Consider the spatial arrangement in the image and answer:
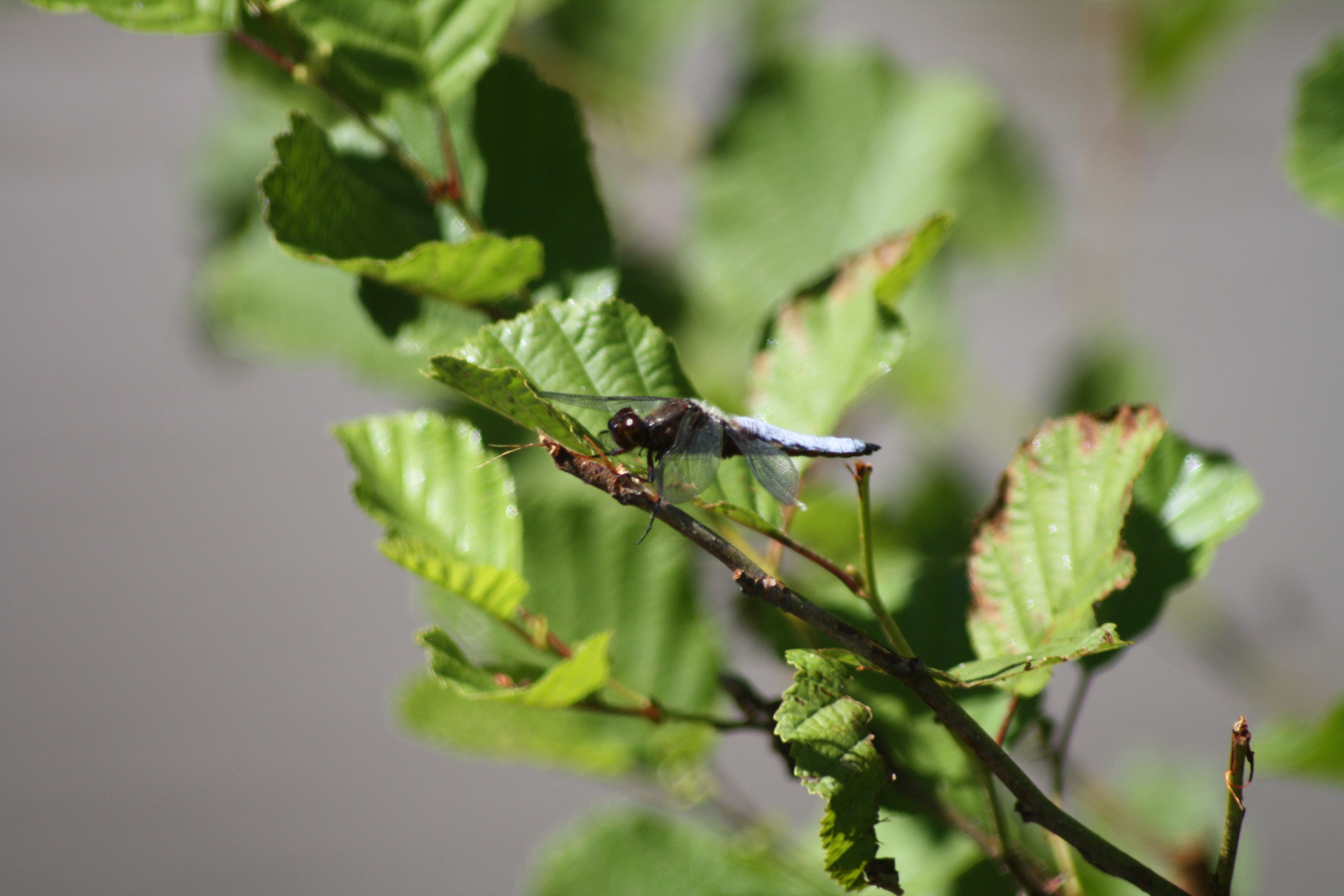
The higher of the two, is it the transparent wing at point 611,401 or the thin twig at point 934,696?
the transparent wing at point 611,401

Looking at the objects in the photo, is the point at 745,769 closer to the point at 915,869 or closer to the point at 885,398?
the point at 885,398

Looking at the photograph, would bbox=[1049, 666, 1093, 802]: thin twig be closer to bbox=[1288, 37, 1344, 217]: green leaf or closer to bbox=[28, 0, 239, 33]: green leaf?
bbox=[1288, 37, 1344, 217]: green leaf

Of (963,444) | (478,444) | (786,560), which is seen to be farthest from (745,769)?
(478,444)

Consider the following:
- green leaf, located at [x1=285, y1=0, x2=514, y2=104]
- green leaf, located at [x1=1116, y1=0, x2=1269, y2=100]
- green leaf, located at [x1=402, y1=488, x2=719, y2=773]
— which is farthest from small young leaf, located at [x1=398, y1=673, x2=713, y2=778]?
green leaf, located at [x1=1116, y1=0, x2=1269, y2=100]

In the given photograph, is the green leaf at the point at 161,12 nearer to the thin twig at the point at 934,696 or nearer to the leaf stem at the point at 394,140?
the leaf stem at the point at 394,140

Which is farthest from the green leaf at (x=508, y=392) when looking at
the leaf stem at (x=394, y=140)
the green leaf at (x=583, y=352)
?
the leaf stem at (x=394, y=140)

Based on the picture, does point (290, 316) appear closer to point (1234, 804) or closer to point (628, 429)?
point (628, 429)
